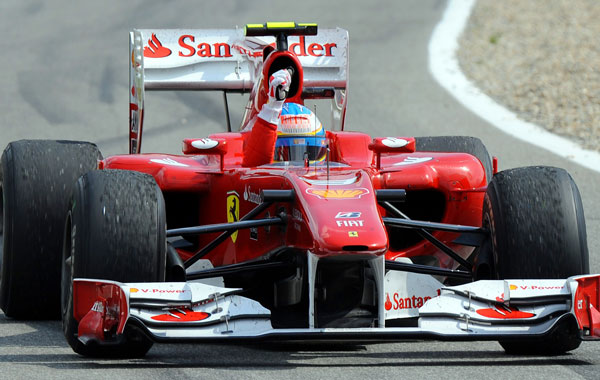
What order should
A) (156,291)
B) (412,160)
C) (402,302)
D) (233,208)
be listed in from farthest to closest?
(412,160) → (233,208) → (402,302) → (156,291)

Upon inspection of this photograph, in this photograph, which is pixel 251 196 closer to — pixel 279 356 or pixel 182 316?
pixel 279 356

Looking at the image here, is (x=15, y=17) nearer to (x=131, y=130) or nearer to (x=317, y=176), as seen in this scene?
(x=131, y=130)

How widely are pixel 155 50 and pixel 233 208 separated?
314cm

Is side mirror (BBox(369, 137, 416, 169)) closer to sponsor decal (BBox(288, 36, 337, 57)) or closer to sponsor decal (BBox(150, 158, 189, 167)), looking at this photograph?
sponsor decal (BBox(150, 158, 189, 167))

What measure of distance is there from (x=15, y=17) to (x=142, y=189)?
17135 millimetres

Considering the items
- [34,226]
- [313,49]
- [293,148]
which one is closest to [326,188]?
[293,148]

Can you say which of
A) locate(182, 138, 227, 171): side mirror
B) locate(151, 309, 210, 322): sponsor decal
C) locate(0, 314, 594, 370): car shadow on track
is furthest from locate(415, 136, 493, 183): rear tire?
locate(151, 309, 210, 322): sponsor decal

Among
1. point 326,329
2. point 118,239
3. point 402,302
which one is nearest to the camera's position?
point 326,329

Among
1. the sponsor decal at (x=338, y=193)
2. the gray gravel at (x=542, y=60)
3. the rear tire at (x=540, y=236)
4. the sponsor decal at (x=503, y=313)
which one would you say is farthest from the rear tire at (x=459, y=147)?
the gray gravel at (x=542, y=60)

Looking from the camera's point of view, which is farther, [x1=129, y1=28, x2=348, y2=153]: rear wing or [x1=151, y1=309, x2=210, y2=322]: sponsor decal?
[x1=129, y1=28, x2=348, y2=153]: rear wing

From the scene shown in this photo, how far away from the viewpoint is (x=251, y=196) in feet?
27.5

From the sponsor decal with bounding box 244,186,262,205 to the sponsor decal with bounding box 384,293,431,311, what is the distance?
3.55 feet

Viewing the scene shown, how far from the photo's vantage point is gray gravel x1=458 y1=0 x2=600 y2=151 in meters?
17.7

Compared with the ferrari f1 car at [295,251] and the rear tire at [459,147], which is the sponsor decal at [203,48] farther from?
the ferrari f1 car at [295,251]
